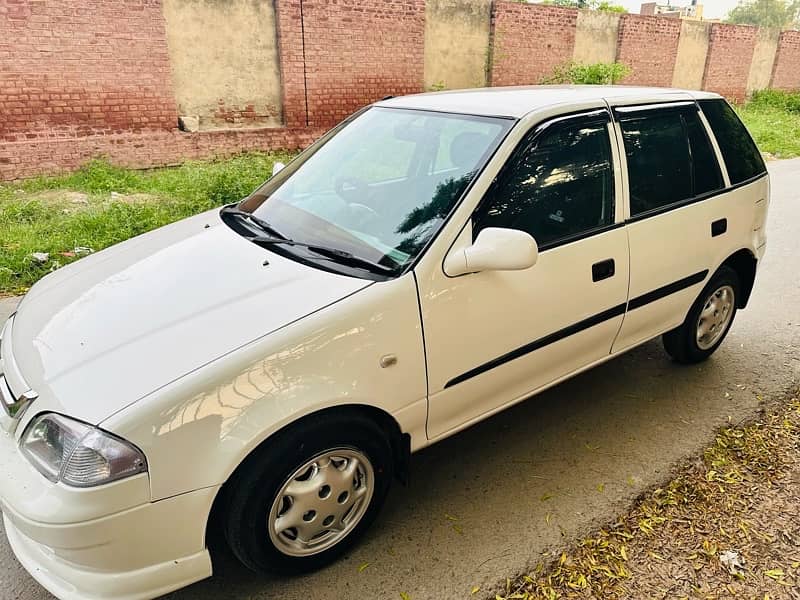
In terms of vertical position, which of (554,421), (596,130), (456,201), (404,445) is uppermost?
(596,130)

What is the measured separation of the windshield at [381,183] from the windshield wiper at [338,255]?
0.02 meters

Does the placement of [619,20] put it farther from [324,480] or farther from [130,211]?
[324,480]

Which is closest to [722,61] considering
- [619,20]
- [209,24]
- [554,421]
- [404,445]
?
[619,20]

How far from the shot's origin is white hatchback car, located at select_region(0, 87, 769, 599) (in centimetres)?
194

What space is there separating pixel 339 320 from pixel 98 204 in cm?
637

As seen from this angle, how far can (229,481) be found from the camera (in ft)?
6.83

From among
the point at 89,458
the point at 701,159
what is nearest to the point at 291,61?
the point at 701,159

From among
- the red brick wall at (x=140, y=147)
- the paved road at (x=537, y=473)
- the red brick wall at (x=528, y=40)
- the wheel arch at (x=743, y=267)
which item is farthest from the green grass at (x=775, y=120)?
the paved road at (x=537, y=473)

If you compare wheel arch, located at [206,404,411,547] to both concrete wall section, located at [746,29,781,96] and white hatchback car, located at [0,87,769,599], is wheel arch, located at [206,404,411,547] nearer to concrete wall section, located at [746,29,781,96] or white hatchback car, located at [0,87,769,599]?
white hatchback car, located at [0,87,769,599]

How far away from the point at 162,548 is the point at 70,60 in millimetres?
8407

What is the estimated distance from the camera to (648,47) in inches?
627

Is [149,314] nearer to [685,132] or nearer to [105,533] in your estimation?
[105,533]

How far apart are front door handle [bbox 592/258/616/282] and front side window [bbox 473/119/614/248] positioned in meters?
0.17

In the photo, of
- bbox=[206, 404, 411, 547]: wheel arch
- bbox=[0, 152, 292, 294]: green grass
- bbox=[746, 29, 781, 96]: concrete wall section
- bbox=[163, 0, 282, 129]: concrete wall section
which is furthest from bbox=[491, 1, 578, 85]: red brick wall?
bbox=[206, 404, 411, 547]: wheel arch
